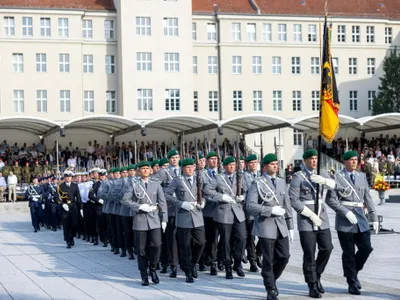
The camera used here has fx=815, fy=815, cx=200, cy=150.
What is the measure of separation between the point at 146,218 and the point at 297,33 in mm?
52576

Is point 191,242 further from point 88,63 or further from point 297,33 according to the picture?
point 297,33

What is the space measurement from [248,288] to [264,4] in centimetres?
5423

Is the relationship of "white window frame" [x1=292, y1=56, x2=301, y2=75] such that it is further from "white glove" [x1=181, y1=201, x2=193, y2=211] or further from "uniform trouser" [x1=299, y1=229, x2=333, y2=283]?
"uniform trouser" [x1=299, y1=229, x2=333, y2=283]

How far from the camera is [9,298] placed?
465 inches

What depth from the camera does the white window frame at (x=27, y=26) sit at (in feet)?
190

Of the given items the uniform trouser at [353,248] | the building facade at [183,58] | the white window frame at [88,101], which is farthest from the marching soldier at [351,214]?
the white window frame at [88,101]

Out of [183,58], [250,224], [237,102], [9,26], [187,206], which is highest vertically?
[9,26]

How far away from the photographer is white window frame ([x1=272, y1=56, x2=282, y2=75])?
6347cm

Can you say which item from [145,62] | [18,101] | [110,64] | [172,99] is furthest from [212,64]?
[18,101]

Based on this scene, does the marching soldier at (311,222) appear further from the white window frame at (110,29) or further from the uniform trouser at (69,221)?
the white window frame at (110,29)

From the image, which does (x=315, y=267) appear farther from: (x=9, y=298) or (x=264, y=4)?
(x=264, y=4)

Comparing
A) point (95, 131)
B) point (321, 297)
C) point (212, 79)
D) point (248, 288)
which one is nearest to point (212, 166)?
point (248, 288)

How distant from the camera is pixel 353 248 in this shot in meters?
11.6

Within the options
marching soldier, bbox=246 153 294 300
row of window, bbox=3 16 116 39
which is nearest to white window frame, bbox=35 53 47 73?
row of window, bbox=3 16 116 39
